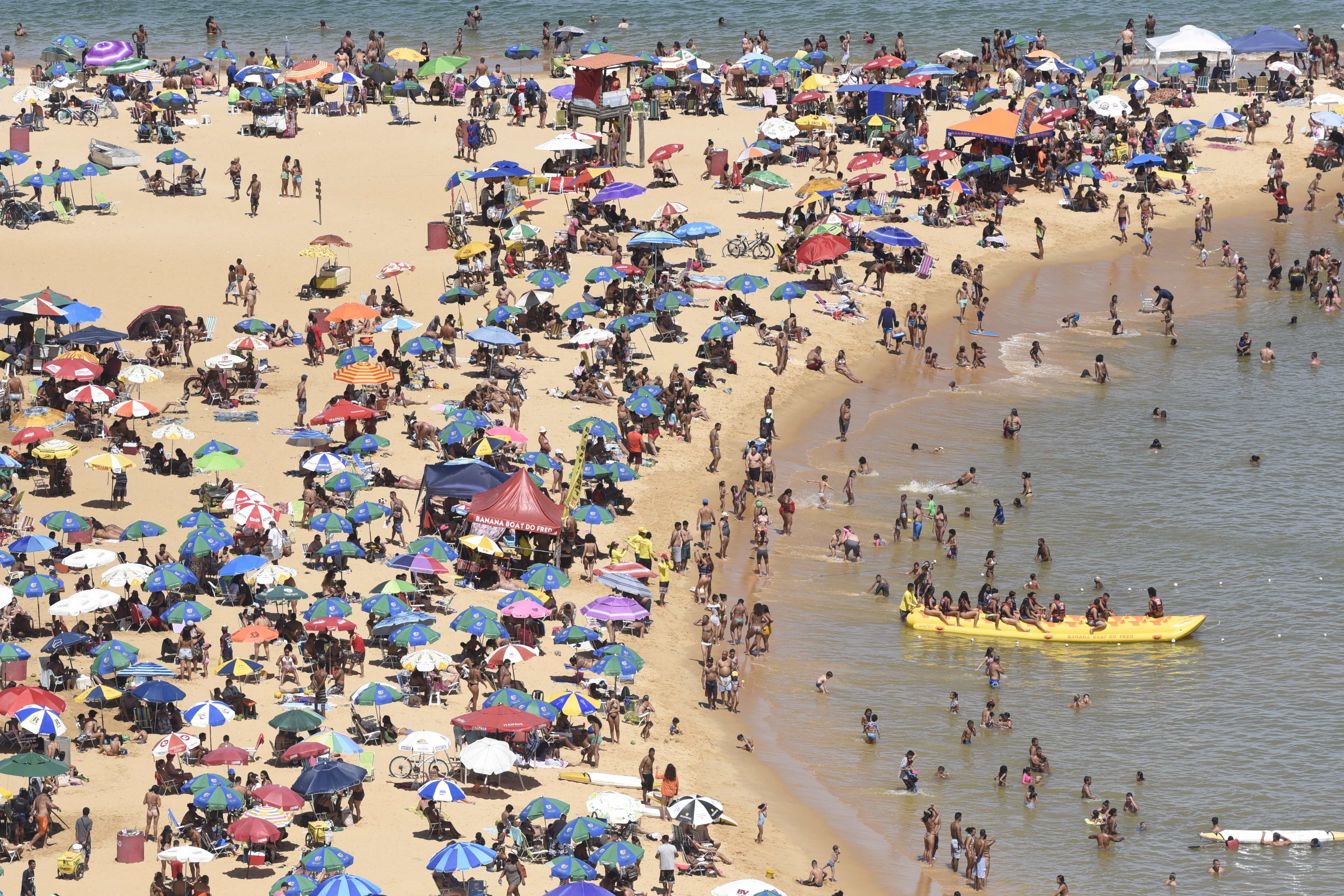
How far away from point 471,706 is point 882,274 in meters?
27.2

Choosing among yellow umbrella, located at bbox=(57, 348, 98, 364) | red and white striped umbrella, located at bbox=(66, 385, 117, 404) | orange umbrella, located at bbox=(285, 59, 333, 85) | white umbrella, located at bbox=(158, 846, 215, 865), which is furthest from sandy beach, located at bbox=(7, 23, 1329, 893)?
yellow umbrella, located at bbox=(57, 348, 98, 364)

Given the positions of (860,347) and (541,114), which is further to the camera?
(541,114)

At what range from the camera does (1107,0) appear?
84.7 metres

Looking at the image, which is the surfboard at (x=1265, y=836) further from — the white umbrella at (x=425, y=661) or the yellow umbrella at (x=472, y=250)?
the yellow umbrella at (x=472, y=250)

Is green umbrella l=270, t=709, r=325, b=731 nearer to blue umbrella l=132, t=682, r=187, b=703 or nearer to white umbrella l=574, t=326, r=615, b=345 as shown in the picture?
blue umbrella l=132, t=682, r=187, b=703

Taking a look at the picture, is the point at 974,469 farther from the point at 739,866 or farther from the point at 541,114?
the point at 541,114

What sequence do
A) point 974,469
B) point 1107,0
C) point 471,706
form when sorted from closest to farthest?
point 471,706, point 974,469, point 1107,0

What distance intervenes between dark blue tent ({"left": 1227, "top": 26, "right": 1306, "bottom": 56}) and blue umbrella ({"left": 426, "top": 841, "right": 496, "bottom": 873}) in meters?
55.5

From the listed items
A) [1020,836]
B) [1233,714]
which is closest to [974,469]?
[1233,714]

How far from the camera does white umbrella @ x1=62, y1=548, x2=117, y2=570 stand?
34.6m

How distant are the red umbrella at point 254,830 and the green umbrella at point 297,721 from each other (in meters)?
2.79

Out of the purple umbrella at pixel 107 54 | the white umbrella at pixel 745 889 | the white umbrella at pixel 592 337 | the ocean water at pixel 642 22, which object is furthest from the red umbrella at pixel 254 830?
the ocean water at pixel 642 22

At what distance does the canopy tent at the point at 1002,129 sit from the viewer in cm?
6175

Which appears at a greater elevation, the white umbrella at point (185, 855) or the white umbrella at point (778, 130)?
the white umbrella at point (778, 130)
